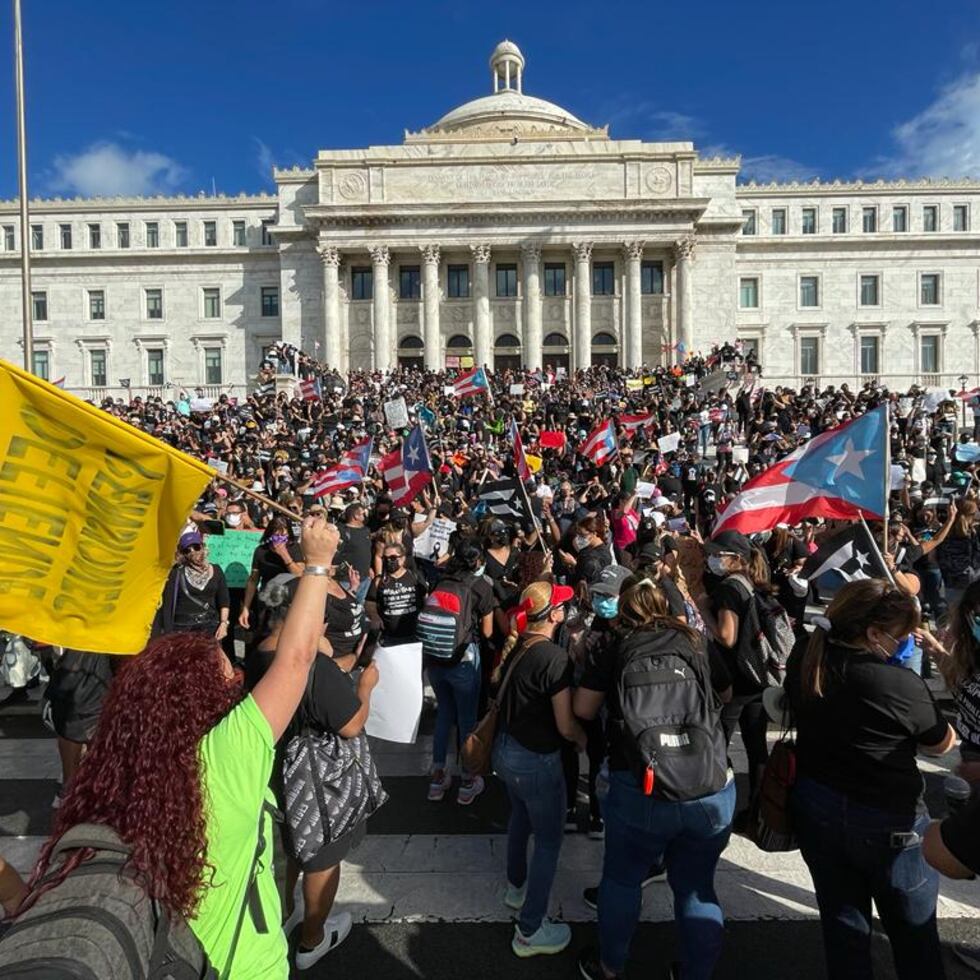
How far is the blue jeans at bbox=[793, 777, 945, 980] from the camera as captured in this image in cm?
253

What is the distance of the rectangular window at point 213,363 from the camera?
175 ft

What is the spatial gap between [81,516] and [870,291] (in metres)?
60.7

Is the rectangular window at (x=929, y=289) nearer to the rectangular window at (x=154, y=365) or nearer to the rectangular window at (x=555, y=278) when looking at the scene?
the rectangular window at (x=555, y=278)

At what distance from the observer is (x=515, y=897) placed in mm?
3654

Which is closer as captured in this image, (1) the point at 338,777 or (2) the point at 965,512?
(1) the point at 338,777

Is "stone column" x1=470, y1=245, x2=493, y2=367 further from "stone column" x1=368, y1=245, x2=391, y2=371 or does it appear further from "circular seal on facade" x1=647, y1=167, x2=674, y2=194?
"circular seal on facade" x1=647, y1=167, x2=674, y2=194

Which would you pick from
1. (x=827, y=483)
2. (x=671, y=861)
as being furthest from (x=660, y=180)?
(x=671, y=861)

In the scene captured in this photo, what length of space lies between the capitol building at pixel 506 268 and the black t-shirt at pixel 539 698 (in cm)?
4589

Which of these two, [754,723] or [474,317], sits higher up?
[474,317]

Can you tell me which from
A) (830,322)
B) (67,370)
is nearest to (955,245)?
(830,322)

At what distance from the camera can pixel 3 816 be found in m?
4.75

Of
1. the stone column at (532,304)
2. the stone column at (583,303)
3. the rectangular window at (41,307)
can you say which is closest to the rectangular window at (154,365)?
the rectangular window at (41,307)

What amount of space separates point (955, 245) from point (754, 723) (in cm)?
6173

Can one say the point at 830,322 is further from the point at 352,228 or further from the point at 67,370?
the point at 67,370
